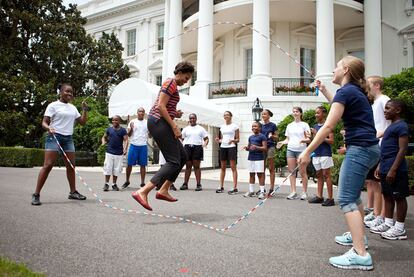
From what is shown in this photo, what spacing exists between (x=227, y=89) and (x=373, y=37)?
9.11 meters

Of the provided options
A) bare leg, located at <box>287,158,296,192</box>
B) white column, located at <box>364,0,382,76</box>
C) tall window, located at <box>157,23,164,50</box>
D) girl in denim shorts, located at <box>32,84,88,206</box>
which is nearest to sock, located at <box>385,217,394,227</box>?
bare leg, located at <box>287,158,296,192</box>

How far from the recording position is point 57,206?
550 cm

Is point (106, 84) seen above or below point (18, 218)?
above

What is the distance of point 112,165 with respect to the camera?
8336 millimetres

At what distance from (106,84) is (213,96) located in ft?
30.3

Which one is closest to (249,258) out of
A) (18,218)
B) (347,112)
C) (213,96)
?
(347,112)

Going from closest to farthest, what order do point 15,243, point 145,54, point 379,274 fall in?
point 379,274 < point 15,243 < point 145,54

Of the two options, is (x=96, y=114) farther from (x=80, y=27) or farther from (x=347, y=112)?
(x=347, y=112)

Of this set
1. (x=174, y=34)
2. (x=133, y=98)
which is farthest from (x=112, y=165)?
(x=174, y=34)

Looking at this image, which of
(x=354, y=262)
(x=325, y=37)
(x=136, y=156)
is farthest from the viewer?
(x=325, y=37)

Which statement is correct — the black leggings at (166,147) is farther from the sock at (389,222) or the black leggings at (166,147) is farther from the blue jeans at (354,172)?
the sock at (389,222)

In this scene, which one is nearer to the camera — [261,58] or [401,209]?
[401,209]

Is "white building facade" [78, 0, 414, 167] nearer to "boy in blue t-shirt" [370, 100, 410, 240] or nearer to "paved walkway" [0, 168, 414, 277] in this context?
"paved walkway" [0, 168, 414, 277]

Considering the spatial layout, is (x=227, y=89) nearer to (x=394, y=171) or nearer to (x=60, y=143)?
(x=60, y=143)
